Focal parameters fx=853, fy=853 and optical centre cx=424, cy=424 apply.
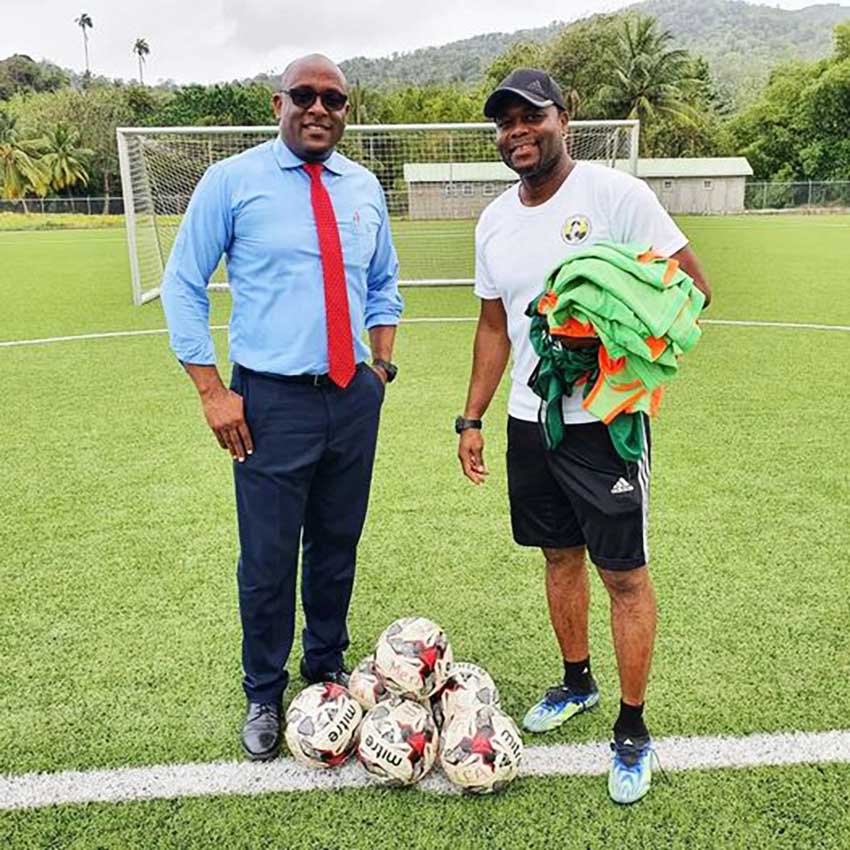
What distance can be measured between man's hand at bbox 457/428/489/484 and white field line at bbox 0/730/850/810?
93cm

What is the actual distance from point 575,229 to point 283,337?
36.4 inches

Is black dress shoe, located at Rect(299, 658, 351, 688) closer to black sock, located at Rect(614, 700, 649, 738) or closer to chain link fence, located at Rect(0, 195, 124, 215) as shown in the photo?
black sock, located at Rect(614, 700, 649, 738)

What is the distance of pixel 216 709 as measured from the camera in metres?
2.98

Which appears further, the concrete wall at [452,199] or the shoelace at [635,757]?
the concrete wall at [452,199]

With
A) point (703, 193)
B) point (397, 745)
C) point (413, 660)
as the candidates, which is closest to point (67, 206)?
point (703, 193)

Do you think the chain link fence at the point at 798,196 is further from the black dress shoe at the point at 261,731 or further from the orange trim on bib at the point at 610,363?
the black dress shoe at the point at 261,731

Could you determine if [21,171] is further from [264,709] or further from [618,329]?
[618,329]

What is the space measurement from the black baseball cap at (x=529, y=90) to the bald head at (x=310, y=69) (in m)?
0.46

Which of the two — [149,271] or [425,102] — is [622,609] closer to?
[149,271]

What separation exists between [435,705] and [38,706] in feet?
4.62

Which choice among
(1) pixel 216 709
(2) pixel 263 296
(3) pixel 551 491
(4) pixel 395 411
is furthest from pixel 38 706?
(4) pixel 395 411

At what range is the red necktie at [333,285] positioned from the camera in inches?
103

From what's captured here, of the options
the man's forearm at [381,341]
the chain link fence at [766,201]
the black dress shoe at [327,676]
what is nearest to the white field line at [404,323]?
the man's forearm at [381,341]

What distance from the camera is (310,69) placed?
8.19 feet
